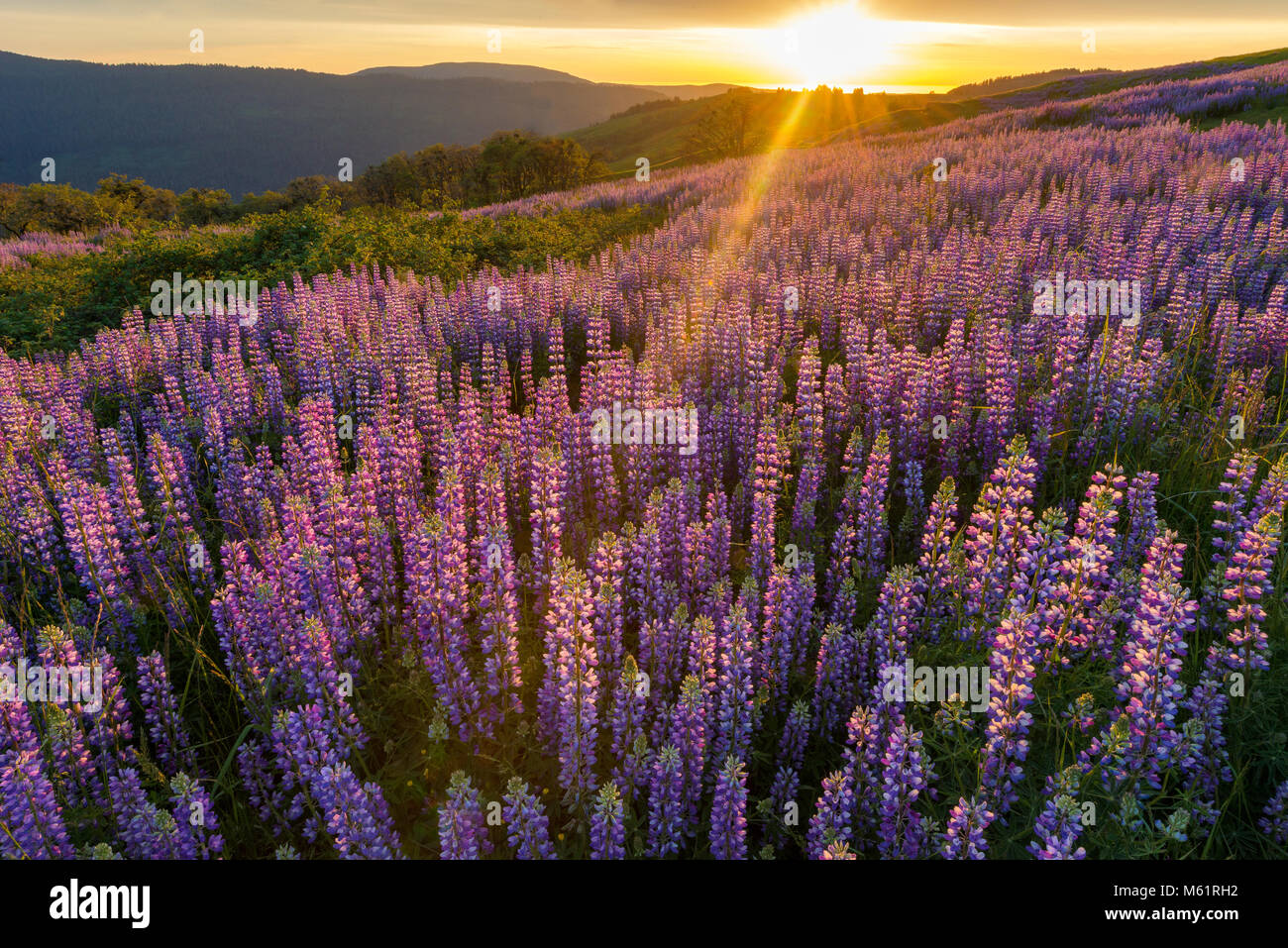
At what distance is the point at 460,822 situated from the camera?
337cm

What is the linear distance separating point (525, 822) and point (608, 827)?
439mm

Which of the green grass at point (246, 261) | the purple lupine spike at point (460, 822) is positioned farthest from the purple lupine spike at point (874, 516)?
the green grass at point (246, 261)

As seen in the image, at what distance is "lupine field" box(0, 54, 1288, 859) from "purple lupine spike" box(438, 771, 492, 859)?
2cm

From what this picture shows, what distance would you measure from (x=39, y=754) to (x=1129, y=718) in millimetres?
6210

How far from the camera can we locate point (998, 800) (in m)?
3.62

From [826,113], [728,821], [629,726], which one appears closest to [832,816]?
[728,821]

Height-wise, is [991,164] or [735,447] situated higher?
[991,164]

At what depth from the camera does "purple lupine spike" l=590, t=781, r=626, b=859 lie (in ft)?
11.4

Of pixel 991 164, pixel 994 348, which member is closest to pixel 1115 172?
pixel 991 164

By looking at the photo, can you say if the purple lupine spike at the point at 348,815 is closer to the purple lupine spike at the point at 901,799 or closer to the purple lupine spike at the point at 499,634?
the purple lupine spike at the point at 499,634

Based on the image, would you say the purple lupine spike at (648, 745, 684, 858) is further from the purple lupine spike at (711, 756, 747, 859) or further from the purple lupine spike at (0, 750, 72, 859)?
the purple lupine spike at (0, 750, 72, 859)

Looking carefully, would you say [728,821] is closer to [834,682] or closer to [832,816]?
[832,816]

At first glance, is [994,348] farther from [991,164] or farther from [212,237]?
[212,237]

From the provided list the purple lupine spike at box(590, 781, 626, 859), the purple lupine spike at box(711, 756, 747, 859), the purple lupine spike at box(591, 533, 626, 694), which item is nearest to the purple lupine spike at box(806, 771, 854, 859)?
the purple lupine spike at box(711, 756, 747, 859)
